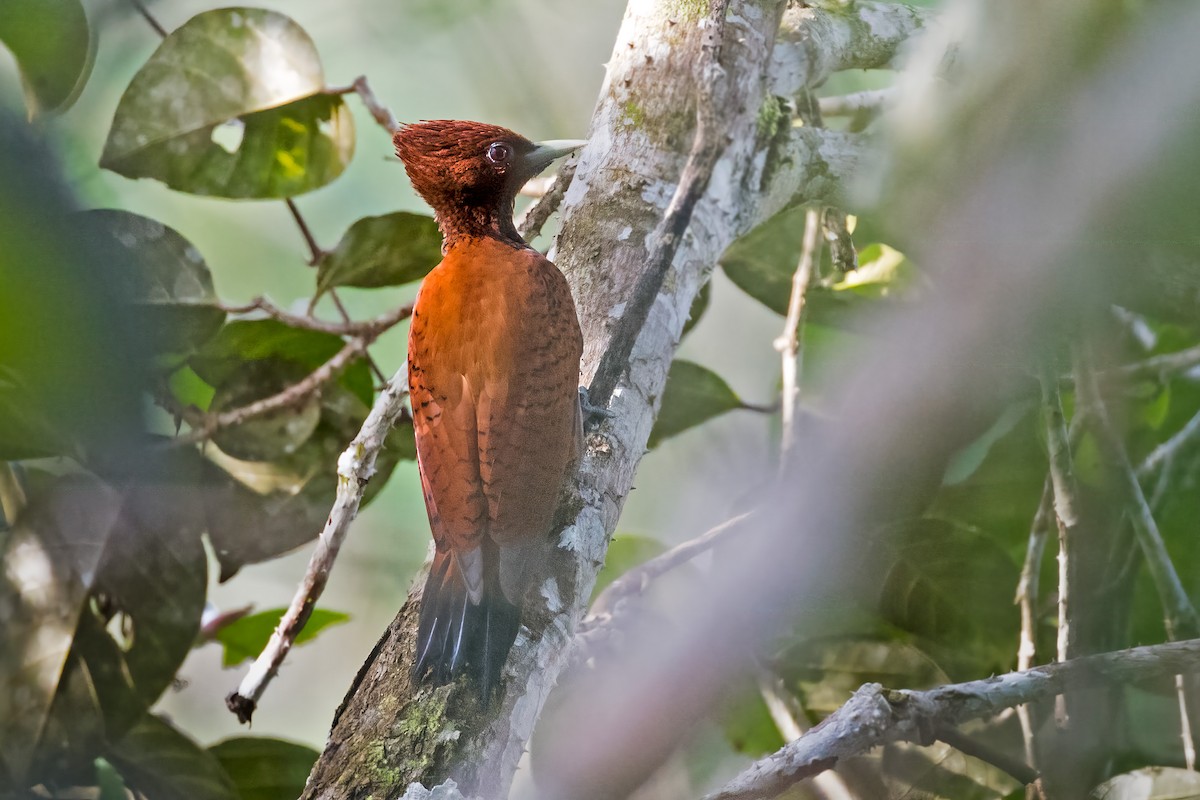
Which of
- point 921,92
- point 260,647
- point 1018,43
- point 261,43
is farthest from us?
point 260,647

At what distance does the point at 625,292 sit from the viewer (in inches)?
47.7

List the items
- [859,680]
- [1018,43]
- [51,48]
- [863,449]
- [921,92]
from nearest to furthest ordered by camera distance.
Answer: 1. [1018,43]
2. [921,92]
3. [863,449]
4. [859,680]
5. [51,48]

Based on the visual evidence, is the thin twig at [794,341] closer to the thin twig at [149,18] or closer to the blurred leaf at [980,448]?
the blurred leaf at [980,448]

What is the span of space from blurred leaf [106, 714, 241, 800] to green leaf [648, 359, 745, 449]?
0.92 meters

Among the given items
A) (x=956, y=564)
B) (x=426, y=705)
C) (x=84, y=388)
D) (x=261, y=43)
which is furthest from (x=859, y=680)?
(x=261, y=43)

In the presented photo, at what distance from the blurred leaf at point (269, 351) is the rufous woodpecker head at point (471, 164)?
0.53 m

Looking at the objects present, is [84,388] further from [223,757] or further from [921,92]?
[921,92]

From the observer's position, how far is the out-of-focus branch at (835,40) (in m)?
1.48

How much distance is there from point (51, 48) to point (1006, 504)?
1.68 metres

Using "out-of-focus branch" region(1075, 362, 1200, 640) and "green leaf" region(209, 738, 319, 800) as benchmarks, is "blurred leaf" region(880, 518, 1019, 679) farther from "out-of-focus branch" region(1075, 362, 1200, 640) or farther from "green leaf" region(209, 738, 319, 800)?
"green leaf" region(209, 738, 319, 800)

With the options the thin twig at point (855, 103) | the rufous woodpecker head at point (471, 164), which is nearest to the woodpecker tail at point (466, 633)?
the rufous woodpecker head at point (471, 164)

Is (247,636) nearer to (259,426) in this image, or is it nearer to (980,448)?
(259,426)

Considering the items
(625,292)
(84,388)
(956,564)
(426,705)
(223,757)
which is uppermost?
(84,388)

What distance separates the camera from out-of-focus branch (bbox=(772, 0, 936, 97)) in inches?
58.4
